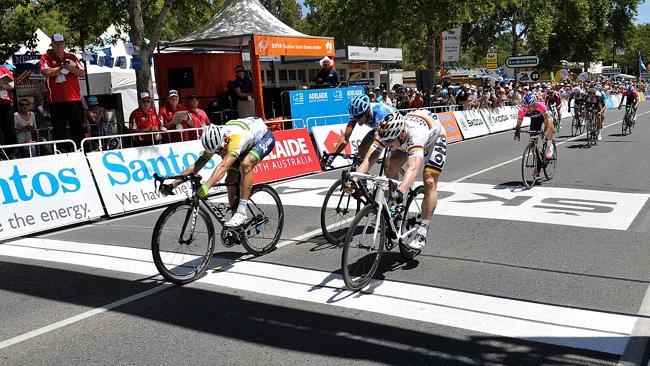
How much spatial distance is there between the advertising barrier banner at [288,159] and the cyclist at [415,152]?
237 inches

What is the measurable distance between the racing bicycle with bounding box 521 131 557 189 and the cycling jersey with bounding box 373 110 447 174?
4.85 meters

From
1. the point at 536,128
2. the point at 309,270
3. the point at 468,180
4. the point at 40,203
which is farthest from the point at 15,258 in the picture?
the point at 536,128

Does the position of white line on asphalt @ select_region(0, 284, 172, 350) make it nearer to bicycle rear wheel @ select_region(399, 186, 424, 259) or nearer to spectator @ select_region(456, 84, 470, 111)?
bicycle rear wheel @ select_region(399, 186, 424, 259)

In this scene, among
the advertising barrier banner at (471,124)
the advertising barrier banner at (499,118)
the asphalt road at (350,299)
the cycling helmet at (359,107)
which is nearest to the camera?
the asphalt road at (350,299)

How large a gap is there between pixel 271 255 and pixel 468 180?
20.8ft

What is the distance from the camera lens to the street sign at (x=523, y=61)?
101 feet

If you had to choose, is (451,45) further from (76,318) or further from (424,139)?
(76,318)

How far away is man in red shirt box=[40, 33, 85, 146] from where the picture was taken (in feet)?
34.5

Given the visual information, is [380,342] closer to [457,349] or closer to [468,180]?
[457,349]

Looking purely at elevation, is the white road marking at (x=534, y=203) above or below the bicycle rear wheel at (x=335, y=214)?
below

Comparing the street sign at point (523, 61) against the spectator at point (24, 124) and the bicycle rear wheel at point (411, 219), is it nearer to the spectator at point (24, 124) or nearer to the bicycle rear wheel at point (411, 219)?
the spectator at point (24, 124)

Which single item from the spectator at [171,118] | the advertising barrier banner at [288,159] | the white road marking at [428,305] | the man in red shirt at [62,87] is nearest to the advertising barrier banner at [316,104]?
the advertising barrier banner at [288,159]

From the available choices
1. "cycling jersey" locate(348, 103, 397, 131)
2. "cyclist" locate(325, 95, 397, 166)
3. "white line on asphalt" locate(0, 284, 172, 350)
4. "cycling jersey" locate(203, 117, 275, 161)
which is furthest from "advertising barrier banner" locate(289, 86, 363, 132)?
"white line on asphalt" locate(0, 284, 172, 350)

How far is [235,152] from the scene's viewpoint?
633cm
